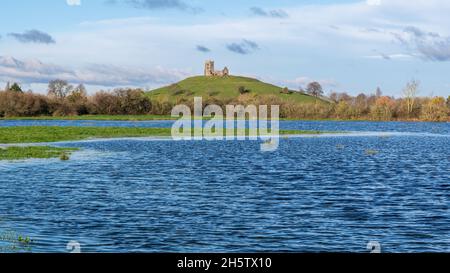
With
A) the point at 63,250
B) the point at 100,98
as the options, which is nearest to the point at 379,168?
the point at 63,250

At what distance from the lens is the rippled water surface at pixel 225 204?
21.2 metres

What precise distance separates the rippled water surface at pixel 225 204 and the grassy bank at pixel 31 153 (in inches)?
124

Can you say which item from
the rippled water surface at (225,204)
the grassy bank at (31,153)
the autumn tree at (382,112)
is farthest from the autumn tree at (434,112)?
the grassy bank at (31,153)

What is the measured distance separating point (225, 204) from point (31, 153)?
27703 millimetres

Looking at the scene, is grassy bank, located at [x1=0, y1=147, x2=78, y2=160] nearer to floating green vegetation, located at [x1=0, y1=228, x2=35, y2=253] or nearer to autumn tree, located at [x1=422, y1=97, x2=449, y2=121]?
floating green vegetation, located at [x1=0, y1=228, x2=35, y2=253]

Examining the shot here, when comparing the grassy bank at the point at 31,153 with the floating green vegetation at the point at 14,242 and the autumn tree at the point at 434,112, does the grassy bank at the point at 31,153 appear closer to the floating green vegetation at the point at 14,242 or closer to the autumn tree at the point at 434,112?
the floating green vegetation at the point at 14,242

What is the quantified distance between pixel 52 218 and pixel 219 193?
10.1 m

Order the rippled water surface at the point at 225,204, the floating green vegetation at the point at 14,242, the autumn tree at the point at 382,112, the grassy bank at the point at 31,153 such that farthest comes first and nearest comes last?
the autumn tree at the point at 382,112 → the grassy bank at the point at 31,153 → the rippled water surface at the point at 225,204 → the floating green vegetation at the point at 14,242

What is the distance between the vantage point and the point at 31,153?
51844 mm

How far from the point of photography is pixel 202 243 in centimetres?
2061

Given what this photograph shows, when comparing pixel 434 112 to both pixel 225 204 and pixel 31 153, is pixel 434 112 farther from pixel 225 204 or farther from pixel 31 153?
pixel 225 204

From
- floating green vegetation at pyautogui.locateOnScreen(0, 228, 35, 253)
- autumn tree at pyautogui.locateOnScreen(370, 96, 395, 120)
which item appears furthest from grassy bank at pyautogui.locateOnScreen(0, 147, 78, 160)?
autumn tree at pyautogui.locateOnScreen(370, 96, 395, 120)

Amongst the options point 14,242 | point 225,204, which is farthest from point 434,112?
point 14,242

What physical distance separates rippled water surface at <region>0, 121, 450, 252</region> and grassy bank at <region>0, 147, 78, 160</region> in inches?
124
